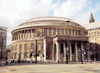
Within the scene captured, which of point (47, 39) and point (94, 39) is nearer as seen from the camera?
point (47, 39)

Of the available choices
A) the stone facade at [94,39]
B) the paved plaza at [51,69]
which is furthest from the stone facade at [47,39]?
the paved plaza at [51,69]

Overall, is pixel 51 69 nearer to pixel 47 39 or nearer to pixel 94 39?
pixel 47 39

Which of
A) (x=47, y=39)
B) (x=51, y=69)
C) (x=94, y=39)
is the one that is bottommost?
(x=51, y=69)

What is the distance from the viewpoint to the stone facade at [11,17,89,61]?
6238 centimetres

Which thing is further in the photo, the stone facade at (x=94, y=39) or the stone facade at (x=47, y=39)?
the stone facade at (x=94, y=39)

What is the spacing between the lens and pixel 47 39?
66625 mm

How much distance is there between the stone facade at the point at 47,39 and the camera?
205ft

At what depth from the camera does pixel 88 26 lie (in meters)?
131

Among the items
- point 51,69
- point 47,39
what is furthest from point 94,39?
point 51,69

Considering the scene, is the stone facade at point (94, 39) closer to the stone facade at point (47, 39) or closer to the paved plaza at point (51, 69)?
the stone facade at point (47, 39)

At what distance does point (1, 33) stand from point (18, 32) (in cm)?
1543

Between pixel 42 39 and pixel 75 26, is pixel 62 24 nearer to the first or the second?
pixel 75 26

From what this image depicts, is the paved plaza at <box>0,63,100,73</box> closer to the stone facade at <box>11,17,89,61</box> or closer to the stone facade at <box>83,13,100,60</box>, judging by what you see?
the stone facade at <box>11,17,89,61</box>

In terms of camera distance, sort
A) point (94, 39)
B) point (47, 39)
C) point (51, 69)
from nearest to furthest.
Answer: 1. point (51, 69)
2. point (47, 39)
3. point (94, 39)
